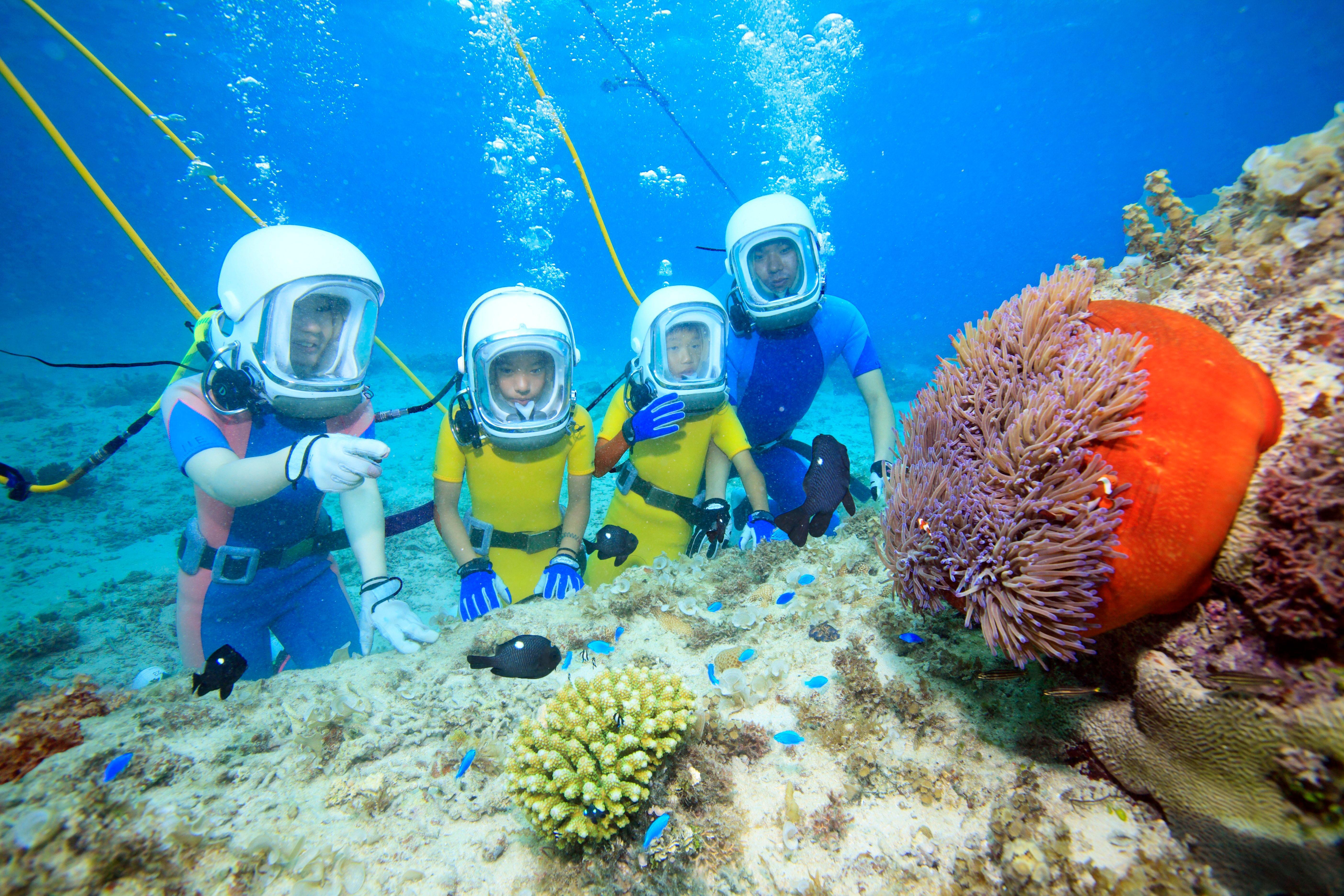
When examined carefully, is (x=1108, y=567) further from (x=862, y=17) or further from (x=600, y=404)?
(x=862, y=17)

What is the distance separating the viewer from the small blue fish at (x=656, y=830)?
174cm

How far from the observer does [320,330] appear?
330 centimetres

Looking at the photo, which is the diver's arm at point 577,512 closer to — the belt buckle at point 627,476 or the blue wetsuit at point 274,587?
the belt buckle at point 627,476

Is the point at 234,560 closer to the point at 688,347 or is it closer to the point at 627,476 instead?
the point at 627,476

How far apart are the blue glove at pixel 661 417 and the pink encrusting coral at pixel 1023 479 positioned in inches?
90.6

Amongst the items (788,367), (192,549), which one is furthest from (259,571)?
(788,367)

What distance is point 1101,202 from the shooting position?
366 ft

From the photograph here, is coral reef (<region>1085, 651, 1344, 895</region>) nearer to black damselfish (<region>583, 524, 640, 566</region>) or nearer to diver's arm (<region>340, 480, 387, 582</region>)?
black damselfish (<region>583, 524, 640, 566</region>)

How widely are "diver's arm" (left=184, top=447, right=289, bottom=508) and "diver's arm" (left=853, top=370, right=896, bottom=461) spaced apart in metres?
4.83

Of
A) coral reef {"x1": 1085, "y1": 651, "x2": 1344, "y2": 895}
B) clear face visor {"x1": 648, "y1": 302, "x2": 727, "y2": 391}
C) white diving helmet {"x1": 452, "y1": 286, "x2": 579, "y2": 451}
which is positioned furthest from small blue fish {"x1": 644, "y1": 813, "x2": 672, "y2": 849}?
clear face visor {"x1": 648, "y1": 302, "x2": 727, "y2": 391}

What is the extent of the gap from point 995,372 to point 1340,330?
924mm

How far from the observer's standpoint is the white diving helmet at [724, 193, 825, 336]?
4719 mm

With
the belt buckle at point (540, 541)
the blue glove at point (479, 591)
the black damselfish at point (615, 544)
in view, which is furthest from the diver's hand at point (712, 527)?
the blue glove at point (479, 591)

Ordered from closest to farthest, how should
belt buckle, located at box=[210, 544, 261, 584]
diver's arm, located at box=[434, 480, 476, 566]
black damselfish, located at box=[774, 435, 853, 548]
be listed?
black damselfish, located at box=[774, 435, 853, 548]
belt buckle, located at box=[210, 544, 261, 584]
diver's arm, located at box=[434, 480, 476, 566]
